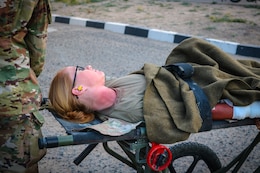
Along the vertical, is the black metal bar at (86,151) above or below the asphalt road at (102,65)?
above

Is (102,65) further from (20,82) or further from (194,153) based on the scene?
(20,82)

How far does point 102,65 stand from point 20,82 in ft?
11.6

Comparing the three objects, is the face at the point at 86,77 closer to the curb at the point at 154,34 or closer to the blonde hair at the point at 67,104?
the blonde hair at the point at 67,104

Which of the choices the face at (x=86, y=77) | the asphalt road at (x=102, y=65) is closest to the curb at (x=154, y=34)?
the asphalt road at (x=102, y=65)

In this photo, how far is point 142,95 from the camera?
2289 mm

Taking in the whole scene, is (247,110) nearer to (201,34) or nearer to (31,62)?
(31,62)

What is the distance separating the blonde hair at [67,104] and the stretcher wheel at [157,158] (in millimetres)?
376

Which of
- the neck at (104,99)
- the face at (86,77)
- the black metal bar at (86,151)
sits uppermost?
the face at (86,77)

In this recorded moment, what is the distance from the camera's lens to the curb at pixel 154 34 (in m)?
6.37

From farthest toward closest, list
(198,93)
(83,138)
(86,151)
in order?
(86,151)
(198,93)
(83,138)

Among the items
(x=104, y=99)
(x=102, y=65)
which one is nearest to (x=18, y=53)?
(x=104, y=99)

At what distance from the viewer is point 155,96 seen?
7.41 feet

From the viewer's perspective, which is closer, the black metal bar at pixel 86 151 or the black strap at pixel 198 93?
the black strap at pixel 198 93

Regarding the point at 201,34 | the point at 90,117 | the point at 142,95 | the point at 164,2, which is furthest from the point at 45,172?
the point at 164,2
